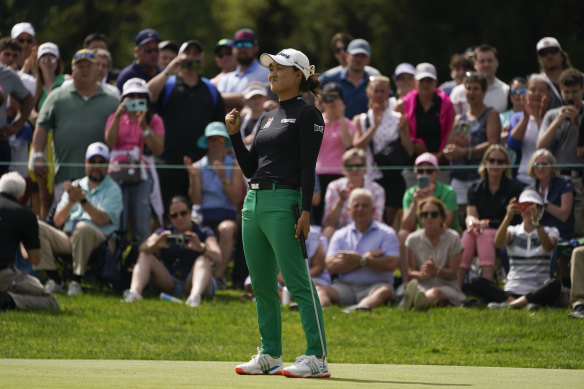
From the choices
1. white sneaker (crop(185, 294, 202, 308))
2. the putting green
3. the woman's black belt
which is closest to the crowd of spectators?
white sneaker (crop(185, 294, 202, 308))

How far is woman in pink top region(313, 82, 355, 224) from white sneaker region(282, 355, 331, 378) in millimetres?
6083

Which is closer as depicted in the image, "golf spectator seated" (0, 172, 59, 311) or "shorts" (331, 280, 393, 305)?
"golf spectator seated" (0, 172, 59, 311)

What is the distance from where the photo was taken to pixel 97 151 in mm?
13375

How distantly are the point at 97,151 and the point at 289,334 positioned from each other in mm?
3269

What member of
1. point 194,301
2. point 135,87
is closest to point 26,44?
point 135,87

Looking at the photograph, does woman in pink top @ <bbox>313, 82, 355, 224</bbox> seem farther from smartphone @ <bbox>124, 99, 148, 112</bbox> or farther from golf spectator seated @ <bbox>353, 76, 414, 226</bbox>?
smartphone @ <bbox>124, 99, 148, 112</bbox>

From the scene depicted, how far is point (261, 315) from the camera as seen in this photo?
332 inches

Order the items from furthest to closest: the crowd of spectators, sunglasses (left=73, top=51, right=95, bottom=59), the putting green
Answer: sunglasses (left=73, top=51, right=95, bottom=59), the crowd of spectators, the putting green

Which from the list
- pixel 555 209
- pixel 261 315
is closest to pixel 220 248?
pixel 555 209

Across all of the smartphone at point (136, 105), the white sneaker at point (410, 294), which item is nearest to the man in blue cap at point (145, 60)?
the smartphone at point (136, 105)

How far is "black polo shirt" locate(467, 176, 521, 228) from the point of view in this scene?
42.5 feet

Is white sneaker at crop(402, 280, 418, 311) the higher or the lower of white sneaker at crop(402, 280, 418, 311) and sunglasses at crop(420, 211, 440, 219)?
the lower

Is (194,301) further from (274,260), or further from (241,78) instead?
(274,260)

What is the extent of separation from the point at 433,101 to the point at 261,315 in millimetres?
6250
